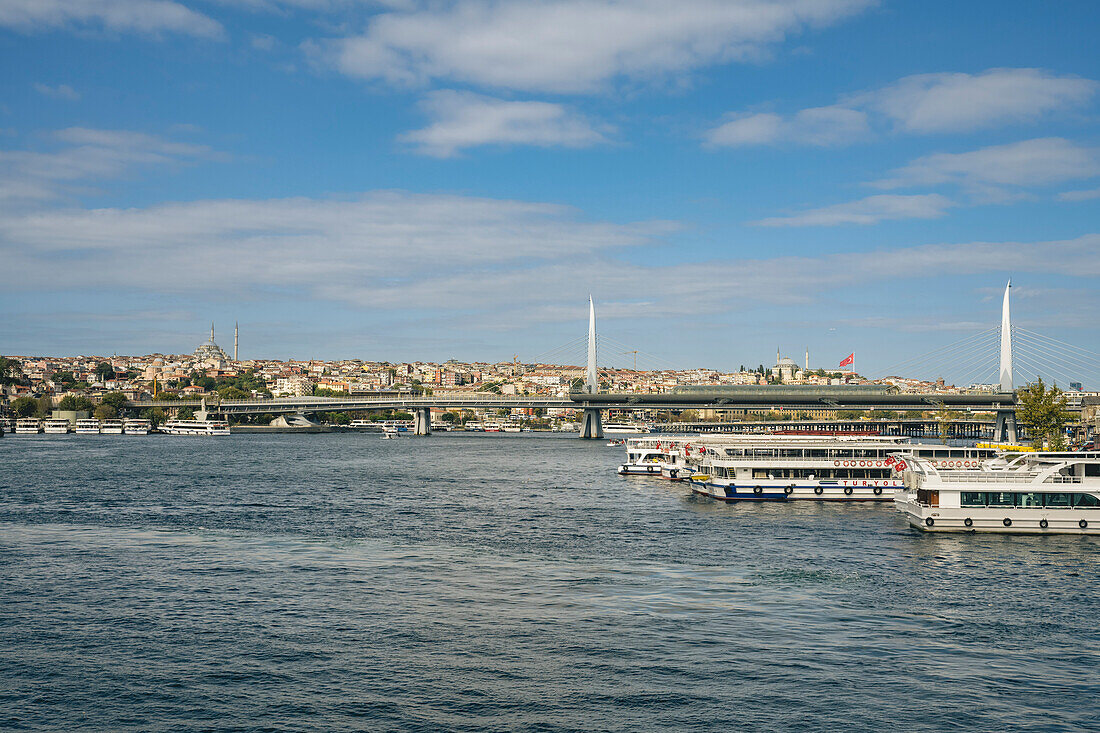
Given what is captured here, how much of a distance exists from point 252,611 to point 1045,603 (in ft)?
61.9

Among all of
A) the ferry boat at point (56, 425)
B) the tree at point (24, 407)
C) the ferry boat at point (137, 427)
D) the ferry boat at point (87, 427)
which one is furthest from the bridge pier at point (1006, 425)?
the tree at point (24, 407)

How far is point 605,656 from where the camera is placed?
1911cm

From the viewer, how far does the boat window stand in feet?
114

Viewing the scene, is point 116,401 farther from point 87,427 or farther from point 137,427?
point 137,427

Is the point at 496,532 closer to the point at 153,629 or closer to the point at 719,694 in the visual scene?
the point at 153,629

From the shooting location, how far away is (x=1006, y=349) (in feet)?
357

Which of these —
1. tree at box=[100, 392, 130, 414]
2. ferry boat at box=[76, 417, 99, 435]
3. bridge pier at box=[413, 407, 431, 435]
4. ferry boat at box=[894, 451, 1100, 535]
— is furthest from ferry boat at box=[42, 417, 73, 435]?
ferry boat at box=[894, 451, 1100, 535]

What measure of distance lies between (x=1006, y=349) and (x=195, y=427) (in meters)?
117

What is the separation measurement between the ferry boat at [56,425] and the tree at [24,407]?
7.49m

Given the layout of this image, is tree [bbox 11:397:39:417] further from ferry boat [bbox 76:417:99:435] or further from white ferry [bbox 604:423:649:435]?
white ferry [bbox 604:423:649:435]

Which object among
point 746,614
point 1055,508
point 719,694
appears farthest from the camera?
point 1055,508

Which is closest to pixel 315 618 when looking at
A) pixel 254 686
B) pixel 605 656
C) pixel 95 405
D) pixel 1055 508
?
pixel 254 686

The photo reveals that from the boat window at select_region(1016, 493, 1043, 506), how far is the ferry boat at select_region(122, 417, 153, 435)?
149 m

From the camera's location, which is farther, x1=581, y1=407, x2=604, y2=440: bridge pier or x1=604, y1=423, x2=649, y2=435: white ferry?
x1=604, y1=423, x2=649, y2=435: white ferry
